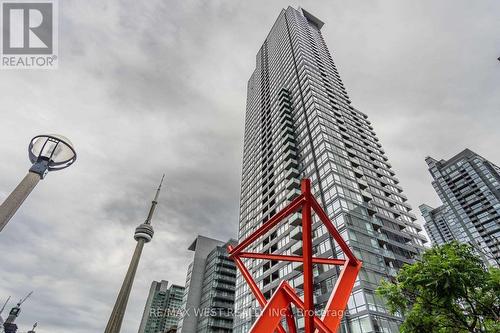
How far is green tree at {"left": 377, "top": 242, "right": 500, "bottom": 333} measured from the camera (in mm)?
10531

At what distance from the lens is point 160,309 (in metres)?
151

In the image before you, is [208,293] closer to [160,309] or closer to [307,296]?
[307,296]

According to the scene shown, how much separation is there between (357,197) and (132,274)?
1400 inches

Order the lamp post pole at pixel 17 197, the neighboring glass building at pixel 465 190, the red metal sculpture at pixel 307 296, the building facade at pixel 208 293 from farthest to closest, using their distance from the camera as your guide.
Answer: the neighboring glass building at pixel 465 190 → the building facade at pixel 208 293 → the red metal sculpture at pixel 307 296 → the lamp post pole at pixel 17 197

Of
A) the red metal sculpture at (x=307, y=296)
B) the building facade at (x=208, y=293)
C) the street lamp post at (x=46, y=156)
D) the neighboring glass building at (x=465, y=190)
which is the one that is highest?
the neighboring glass building at (x=465, y=190)

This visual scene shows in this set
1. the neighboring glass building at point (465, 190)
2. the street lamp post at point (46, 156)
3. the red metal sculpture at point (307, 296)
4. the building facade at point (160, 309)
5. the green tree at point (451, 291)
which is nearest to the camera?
the street lamp post at point (46, 156)

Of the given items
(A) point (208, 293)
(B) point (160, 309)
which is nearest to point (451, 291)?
(A) point (208, 293)

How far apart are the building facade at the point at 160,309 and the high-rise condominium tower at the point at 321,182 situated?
112990 millimetres

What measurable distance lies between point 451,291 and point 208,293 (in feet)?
245

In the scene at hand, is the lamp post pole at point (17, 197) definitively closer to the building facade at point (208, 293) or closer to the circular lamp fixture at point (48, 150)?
the circular lamp fixture at point (48, 150)

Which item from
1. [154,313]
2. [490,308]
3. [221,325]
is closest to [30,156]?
[490,308]

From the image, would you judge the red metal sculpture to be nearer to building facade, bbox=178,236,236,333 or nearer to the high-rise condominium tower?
the high-rise condominium tower

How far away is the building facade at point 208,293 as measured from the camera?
69250 millimetres

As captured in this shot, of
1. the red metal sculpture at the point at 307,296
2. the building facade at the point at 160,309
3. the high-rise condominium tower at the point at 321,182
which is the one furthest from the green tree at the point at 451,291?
the building facade at the point at 160,309
